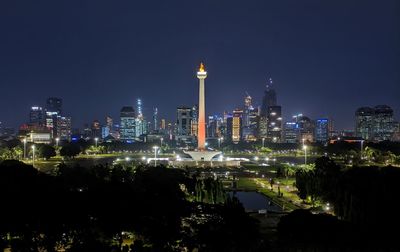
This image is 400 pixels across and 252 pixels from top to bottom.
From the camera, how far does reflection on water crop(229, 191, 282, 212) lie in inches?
1601

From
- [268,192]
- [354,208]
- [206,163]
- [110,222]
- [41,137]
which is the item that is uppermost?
[41,137]

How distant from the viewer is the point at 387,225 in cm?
2608

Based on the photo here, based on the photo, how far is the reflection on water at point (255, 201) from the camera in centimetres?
4065

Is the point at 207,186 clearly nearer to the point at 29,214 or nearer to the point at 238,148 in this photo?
the point at 29,214

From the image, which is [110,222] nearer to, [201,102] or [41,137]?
[201,102]

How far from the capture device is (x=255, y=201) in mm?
44156

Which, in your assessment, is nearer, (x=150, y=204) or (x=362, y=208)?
(x=150, y=204)

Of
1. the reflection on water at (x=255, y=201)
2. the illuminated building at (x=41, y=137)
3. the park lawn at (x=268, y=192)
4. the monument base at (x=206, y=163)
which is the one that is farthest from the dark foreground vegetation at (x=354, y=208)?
the illuminated building at (x=41, y=137)

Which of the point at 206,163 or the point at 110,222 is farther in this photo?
the point at 206,163

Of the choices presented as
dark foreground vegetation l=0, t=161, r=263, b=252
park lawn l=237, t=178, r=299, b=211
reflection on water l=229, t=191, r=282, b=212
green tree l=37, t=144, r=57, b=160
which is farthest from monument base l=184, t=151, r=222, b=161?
dark foreground vegetation l=0, t=161, r=263, b=252

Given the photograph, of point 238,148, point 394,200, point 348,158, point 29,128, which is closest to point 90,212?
point 394,200

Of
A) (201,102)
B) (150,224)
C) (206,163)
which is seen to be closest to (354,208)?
(150,224)

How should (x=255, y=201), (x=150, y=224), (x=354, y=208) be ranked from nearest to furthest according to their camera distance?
(x=150, y=224)
(x=354, y=208)
(x=255, y=201)

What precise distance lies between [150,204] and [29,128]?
172m
